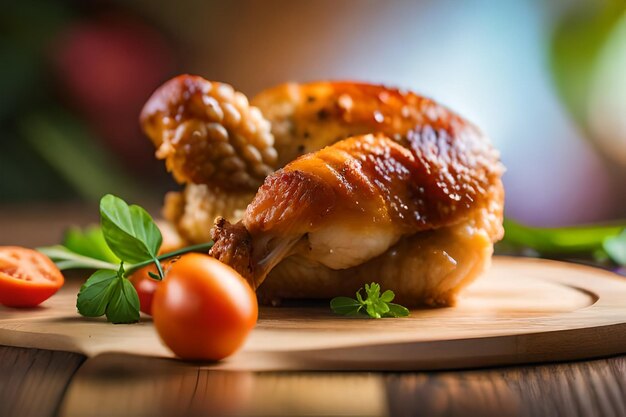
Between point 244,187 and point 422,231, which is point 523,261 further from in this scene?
point 244,187

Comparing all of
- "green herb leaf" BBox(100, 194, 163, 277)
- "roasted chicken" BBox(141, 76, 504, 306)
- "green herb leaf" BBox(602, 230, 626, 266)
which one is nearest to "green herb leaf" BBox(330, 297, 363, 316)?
"roasted chicken" BBox(141, 76, 504, 306)

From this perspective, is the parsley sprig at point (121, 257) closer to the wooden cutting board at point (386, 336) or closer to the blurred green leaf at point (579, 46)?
the wooden cutting board at point (386, 336)

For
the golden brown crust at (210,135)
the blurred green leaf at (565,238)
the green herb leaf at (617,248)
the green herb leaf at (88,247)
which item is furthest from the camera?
the blurred green leaf at (565,238)

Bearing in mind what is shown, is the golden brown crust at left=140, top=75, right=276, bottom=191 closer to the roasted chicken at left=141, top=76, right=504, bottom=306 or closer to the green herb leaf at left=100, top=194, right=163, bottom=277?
the roasted chicken at left=141, top=76, right=504, bottom=306

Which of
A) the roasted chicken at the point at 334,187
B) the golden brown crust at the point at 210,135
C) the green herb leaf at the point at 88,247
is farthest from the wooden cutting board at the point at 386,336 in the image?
the green herb leaf at the point at 88,247

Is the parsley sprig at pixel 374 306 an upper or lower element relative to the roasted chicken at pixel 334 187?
lower
